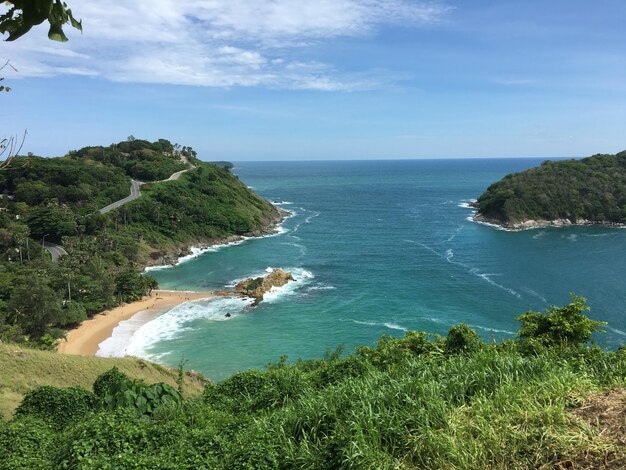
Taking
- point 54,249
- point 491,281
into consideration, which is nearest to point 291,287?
point 491,281

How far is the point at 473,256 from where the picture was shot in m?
66.1

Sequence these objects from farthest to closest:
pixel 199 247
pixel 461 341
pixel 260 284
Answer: pixel 199 247 < pixel 260 284 < pixel 461 341

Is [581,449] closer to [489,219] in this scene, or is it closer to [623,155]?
[489,219]

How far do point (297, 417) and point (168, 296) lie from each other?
1867 inches

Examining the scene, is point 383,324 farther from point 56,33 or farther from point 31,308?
point 56,33

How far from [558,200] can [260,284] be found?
2819 inches

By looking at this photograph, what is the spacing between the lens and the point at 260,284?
51.8 metres

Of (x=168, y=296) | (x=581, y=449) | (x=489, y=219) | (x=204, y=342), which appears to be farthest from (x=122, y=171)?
(x=581, y=449)

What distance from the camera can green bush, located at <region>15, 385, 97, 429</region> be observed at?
42.3ft

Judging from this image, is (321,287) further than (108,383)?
Yes

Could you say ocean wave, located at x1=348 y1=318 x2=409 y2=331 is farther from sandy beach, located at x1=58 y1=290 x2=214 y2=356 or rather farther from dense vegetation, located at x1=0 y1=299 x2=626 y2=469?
dense vegetation, located at x1=0 y1=299 x2=626 y2=469

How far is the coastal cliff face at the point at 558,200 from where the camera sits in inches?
3479

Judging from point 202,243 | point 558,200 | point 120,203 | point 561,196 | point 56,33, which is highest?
point 56,33

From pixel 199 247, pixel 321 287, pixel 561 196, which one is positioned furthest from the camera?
pixel 561 196
